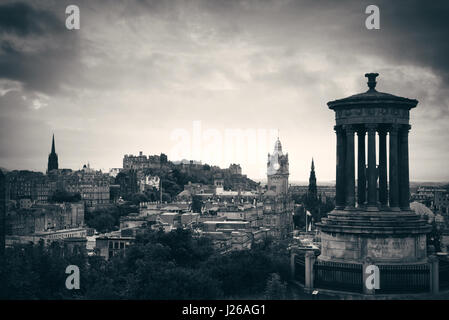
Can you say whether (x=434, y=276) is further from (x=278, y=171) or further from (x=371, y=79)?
(x=278, y=171)

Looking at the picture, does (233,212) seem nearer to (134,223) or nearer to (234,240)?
(134,223)

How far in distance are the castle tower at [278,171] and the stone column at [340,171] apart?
118926 mm

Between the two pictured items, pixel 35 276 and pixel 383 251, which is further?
pixel 35 276

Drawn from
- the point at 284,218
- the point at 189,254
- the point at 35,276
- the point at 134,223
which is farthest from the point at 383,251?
the point at 284,218

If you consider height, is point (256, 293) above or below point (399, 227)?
below

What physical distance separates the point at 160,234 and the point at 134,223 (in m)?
57.2

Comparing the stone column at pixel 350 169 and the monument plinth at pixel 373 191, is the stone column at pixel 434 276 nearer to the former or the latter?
the monument plinth at pixel 373 191

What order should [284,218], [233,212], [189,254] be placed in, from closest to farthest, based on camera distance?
[189,254], [233,212], [284,218]

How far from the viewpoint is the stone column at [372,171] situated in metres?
31.6

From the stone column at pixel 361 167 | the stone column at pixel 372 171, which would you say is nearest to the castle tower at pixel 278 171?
the stone column at pixel 361 167

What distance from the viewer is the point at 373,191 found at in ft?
104

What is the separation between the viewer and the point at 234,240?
288 ft

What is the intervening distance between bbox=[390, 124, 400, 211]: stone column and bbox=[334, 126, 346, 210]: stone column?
2.47 metres
